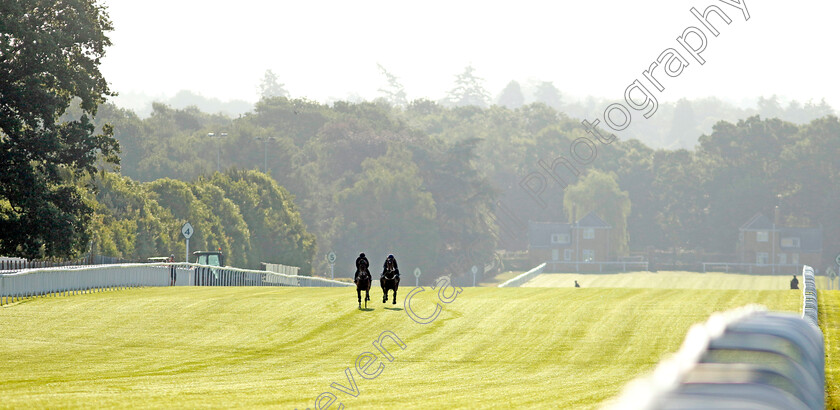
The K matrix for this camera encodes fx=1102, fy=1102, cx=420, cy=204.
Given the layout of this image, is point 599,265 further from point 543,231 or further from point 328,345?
point 328,345

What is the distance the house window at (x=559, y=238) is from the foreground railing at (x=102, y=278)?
374 feet

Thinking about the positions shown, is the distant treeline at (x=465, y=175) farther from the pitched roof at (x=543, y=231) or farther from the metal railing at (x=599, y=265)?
the metal railing at (x=599, y=265)

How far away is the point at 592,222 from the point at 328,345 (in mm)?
141813

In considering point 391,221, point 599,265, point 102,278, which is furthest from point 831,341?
point 599,265

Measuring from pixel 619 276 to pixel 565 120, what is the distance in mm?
51546

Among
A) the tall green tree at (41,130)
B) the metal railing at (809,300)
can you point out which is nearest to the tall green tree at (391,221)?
the tall green tree at (41,130)

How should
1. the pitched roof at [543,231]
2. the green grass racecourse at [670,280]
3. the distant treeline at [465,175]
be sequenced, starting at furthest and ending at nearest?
1. the pitched roof at [543,231]
2. the distant treeline at [465,175]
3. the green grass racecourse at [670,280]

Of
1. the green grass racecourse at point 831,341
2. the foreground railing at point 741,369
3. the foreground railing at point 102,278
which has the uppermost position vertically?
the foreground railing at point 741,369

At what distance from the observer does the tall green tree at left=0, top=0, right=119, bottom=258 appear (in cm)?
4522

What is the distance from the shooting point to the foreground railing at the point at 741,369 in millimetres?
6188

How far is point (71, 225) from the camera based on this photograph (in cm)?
4588

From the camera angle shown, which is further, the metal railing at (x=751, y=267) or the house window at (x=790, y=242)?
the house window at (x=790, y=242)

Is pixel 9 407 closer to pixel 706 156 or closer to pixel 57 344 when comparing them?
pixel 57 344

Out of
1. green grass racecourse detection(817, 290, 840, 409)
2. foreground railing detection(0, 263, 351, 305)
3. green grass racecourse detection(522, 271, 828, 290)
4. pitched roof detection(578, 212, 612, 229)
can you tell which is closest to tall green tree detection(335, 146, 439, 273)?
green grass racecourse detection(522, 271, 828, 290)
